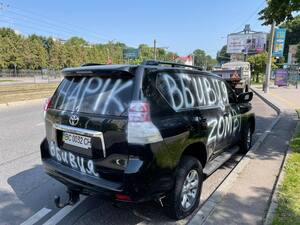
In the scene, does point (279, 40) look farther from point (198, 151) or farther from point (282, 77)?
point (198, 151)

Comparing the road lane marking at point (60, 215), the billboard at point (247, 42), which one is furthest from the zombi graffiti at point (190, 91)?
the billboard at point (247, 42)

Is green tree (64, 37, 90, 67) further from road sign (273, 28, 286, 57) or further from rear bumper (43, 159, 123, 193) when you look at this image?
rear bumper (43, 159, 123, 193)

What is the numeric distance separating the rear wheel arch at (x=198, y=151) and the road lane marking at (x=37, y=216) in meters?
1.89

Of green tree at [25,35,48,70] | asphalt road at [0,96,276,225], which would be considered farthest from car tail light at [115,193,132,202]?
green tree at [25,35,48,70]

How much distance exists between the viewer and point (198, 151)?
12.7 ft

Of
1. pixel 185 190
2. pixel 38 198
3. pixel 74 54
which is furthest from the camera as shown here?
pixel 74 54

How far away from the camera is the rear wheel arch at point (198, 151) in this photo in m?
3.58

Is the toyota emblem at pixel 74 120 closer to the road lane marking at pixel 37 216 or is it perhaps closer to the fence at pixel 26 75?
the road lane marking at pixel 37 216

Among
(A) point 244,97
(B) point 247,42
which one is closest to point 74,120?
(A) point 244,97

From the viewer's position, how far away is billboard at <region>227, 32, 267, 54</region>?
55.0 metres

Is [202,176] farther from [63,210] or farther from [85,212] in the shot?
[63,210]

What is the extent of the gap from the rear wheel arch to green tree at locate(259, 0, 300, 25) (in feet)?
16.8

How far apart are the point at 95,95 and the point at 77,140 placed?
545mm

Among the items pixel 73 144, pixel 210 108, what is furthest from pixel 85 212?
pixel 210 108
